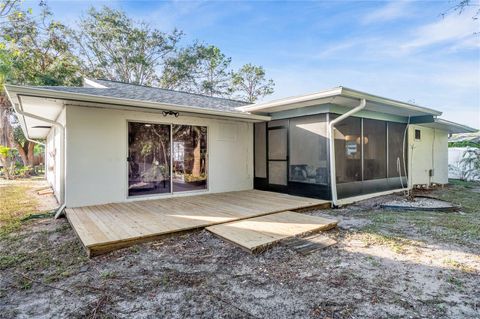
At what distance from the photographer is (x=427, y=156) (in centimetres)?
941

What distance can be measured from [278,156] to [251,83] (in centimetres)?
1542

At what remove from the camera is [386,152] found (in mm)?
7457

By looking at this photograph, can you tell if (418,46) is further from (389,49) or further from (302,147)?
(302,147)

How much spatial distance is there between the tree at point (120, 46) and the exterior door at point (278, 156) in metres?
13.5

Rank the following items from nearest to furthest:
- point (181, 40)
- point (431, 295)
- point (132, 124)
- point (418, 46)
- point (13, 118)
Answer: point (431, 295), point (132, 124), point (418, 46), point (13, 118), point (181, 40)

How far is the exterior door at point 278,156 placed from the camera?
7.00 m

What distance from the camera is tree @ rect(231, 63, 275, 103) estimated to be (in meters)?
20.7

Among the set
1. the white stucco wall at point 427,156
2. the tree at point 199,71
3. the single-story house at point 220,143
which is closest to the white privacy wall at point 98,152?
the single-story house at point 220,143

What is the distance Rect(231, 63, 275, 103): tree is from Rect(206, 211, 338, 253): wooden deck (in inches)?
687

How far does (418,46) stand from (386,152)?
4549 mm

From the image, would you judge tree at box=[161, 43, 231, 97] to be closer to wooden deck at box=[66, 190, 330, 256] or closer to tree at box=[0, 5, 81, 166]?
tree at box=[0, 5, 81, 166]

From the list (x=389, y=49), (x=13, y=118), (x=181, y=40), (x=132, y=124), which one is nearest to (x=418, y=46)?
(x=389, y=49)

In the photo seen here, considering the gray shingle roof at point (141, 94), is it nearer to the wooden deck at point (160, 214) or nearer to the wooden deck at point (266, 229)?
the wooden deck at point (160, 214)

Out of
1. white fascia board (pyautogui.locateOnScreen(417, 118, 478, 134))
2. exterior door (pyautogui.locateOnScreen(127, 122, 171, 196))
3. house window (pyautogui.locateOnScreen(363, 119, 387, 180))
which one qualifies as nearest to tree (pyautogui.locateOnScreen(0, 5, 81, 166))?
exterior door (pyautogui.locateOnScreen(127, 122, 171, 196))
